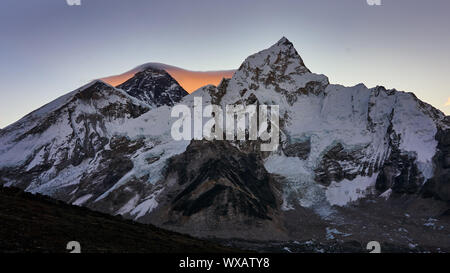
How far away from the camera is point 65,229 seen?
198ft

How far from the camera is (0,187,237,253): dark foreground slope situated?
5169 centimetres

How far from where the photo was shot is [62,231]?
193ft

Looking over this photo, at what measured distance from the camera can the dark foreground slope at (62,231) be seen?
51688 mm

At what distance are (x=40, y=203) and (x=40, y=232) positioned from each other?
20.5 metres
